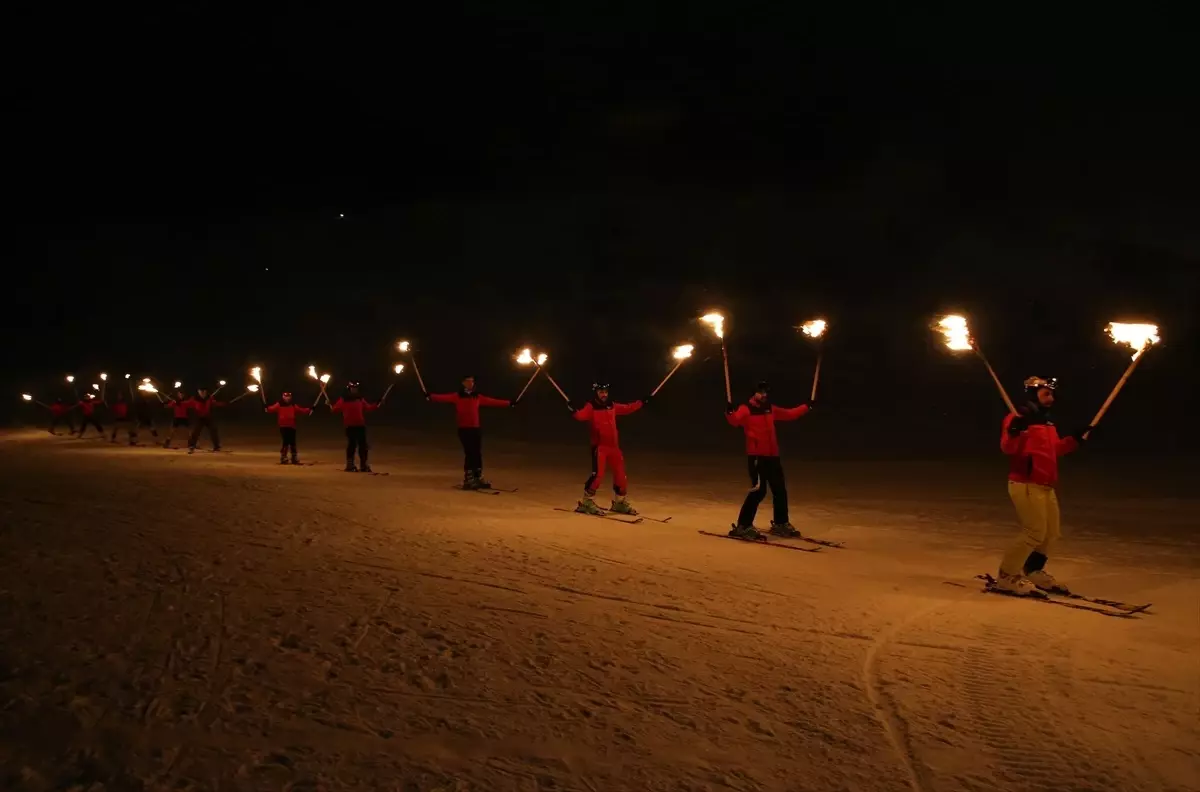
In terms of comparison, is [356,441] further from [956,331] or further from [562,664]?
[562,664]

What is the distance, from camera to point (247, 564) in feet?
29.0

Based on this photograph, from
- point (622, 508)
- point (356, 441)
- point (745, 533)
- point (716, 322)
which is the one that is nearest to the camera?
point (745, 533)

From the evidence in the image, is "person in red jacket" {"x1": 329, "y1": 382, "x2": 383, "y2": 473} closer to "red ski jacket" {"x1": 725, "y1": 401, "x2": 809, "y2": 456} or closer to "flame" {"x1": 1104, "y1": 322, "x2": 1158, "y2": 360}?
"red ski jacket" {"x1": 725, "y1": 401, "x2": 809, "y2": 456}

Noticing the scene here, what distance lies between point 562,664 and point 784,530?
21.8 ft

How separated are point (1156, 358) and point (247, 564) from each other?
53118mm

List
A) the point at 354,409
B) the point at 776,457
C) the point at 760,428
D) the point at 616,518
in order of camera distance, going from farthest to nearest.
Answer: the point at 354,409 → the point at 616,518 → the point at 776,457 → the point at 760,428

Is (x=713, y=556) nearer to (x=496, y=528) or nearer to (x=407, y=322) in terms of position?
(x=496, y=528)

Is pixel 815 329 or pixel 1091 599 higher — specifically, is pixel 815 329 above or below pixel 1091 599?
above

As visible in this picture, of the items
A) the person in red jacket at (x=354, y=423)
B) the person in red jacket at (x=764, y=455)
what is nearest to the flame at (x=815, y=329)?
the person in red jacket at (x=764, y=455)

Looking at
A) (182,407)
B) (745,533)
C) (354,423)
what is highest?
(182,407)

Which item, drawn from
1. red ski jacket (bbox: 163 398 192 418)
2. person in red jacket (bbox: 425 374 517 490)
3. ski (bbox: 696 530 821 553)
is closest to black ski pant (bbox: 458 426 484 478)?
person in red jacket (bbox: 425 374 517 490)

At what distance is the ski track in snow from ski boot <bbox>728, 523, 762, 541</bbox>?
427mm

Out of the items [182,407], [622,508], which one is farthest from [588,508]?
[182,407]

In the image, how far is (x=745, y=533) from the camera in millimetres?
11602
